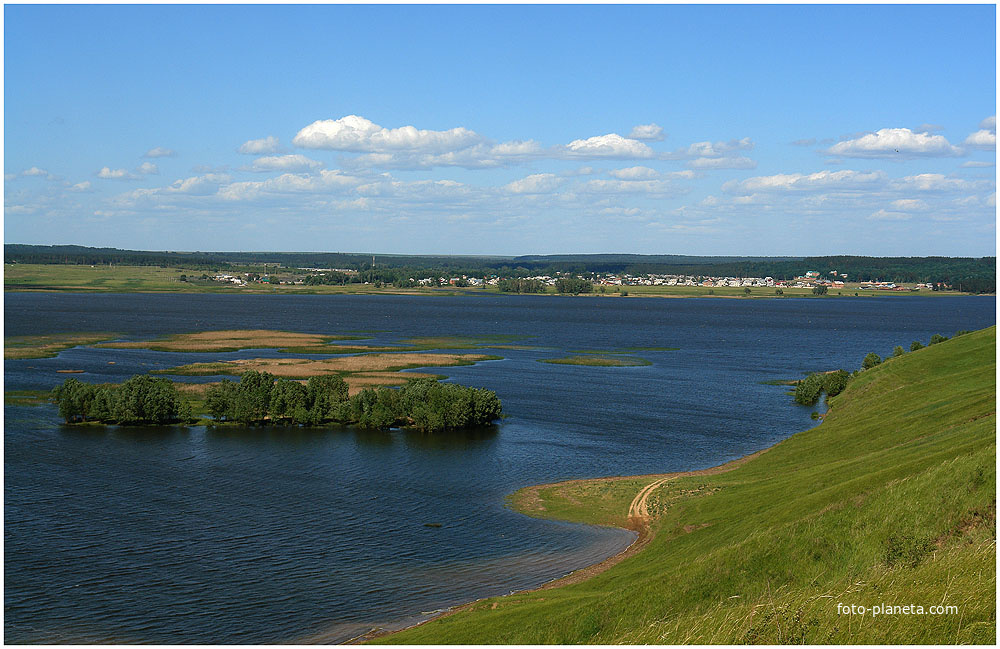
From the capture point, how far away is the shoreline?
40069 millimetres

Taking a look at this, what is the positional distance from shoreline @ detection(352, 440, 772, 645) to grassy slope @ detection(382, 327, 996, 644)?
109 cm

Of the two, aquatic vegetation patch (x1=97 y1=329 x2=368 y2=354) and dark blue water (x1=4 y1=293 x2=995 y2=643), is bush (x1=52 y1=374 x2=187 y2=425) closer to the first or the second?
dark blue water (x1=4 y1=293 x2=995 y2=643)

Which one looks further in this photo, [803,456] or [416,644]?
[803,456]

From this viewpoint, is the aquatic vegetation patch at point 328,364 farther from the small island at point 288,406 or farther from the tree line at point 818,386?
the tree line at point 818,386

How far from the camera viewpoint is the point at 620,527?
54719mm

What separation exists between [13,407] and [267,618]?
203ft

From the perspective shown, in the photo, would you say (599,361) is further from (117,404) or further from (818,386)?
(117,404)

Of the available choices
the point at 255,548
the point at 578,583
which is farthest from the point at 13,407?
the point at 578,583

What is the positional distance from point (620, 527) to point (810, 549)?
22.0 metres

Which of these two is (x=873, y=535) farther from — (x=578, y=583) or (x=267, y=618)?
(x=267, y=618)

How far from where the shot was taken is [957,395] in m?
63.4

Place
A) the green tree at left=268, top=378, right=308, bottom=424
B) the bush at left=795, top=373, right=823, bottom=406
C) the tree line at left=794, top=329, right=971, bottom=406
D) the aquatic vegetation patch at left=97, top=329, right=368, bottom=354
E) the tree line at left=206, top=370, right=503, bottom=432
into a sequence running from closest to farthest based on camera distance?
the tree line at left=206, top=370, right=503, bottom=432 < the green tree at left=268, top=378, right=308, bottom=424 < the bush at left=795, top=373, right=823, bottom=406 < the tree line at left=794, top=329, right=971, bottom=406 < the aquatic vegetation patch at left=97, top=329, right=368, bottom=354

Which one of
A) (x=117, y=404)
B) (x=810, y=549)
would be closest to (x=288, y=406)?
(x=117, y=404)

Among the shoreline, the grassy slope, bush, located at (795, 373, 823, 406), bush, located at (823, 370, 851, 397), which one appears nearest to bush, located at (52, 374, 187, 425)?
the shoreline
